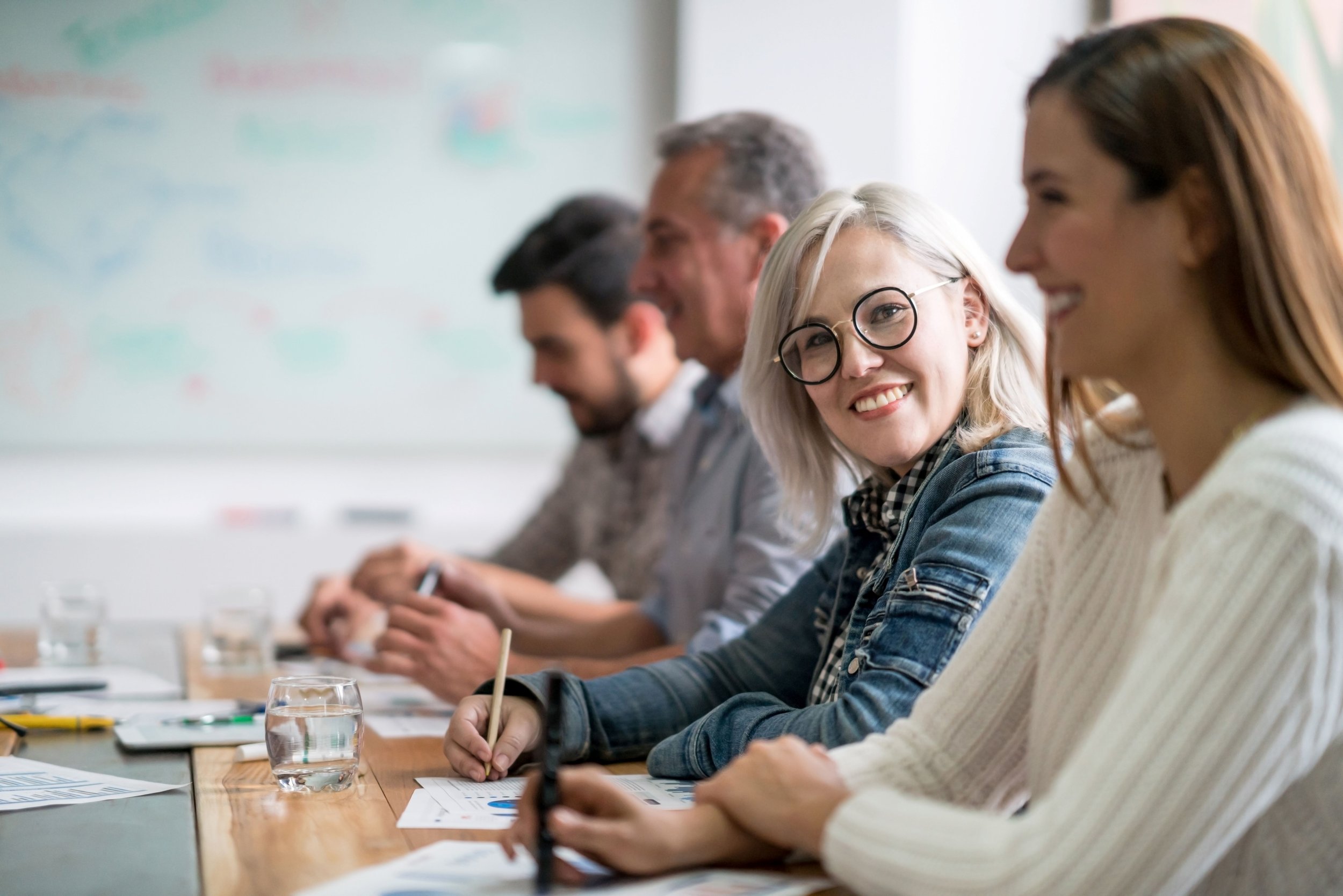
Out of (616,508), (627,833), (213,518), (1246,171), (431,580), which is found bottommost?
(213,518)

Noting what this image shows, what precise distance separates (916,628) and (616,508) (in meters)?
1.76

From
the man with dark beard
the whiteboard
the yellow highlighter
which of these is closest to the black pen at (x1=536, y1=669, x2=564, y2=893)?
the yellow highlighter

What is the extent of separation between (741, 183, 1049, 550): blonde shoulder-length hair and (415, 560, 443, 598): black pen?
0.83 m

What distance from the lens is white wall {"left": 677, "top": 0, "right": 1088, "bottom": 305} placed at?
3.54m

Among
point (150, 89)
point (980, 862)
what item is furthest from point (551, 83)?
point (980, 862)

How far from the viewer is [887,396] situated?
1.43 meters

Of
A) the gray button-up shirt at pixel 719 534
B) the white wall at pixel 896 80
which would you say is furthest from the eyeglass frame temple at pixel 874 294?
the white wall at pixel 896 80

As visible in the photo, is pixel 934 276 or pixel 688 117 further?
pixel 688 117

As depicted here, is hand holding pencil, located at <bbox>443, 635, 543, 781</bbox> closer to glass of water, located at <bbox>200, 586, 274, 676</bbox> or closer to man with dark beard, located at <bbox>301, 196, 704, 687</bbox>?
glass of water, located at <bbox>200, 586, 274, 676</bbox>

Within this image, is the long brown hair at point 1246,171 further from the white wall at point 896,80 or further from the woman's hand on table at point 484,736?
the white wall at point 896,80

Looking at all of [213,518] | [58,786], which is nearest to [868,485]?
[58,786]

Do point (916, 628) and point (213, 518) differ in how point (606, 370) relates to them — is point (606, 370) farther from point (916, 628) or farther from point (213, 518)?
point (916, 628)

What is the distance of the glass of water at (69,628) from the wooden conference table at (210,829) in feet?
2.32

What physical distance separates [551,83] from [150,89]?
1.13 metres
